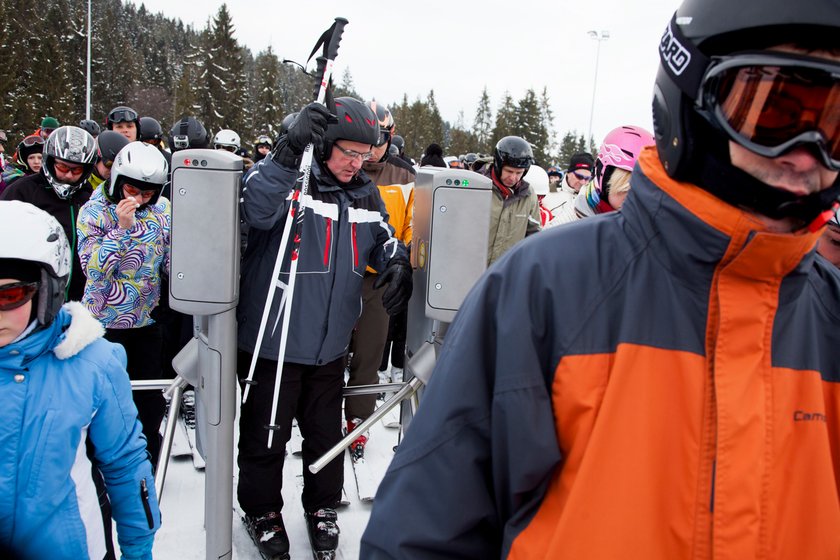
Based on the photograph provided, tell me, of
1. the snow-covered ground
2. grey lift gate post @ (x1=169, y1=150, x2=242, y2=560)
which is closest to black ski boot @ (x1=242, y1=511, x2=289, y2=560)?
the snow-covered ground

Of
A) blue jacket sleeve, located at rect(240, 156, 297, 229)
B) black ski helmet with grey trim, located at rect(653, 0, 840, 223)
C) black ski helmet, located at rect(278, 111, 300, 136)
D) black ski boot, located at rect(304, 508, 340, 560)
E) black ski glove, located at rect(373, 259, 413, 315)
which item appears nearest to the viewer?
black ski helmet with grey trim, located at rect(653, 0, 840, 223)

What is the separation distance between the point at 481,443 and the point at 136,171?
3275 mm

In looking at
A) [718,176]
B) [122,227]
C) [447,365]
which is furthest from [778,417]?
[122,227]

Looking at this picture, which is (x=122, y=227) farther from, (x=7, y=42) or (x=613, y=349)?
(x=7, y=42)

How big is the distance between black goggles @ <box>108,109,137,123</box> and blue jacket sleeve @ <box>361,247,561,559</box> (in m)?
6.97

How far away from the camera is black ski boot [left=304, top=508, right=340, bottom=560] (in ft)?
11.4

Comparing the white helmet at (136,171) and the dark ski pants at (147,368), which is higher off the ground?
the white helmet at (136,171)

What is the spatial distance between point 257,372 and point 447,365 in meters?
2.39

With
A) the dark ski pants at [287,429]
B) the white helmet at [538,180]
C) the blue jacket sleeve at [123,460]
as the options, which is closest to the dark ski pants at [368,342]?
the dark ski pants at [287,429]

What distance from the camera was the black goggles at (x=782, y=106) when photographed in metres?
1.02

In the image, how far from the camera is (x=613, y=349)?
1080 millimetres

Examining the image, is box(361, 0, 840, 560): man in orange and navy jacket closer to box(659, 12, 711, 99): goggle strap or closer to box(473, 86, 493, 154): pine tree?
box(659, 12, 711, 99): goggle strap

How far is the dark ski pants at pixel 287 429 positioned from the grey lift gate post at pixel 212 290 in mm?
205

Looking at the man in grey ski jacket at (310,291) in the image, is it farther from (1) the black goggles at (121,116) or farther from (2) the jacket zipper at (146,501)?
(1) the black goggles at (121,116)
